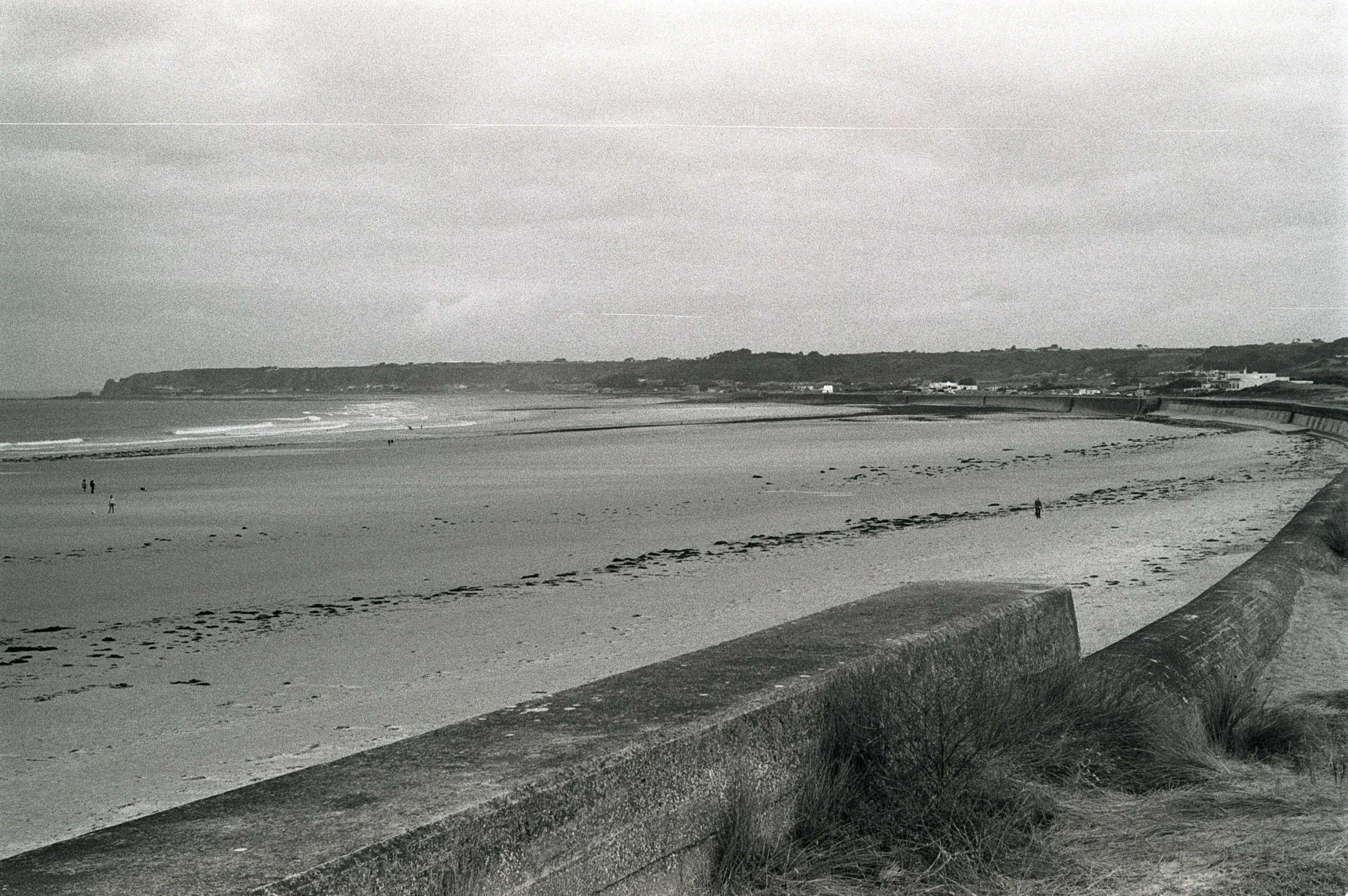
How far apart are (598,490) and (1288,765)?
19.8 m

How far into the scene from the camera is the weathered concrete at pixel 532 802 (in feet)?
7.79

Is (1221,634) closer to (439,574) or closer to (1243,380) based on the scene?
(439,574)

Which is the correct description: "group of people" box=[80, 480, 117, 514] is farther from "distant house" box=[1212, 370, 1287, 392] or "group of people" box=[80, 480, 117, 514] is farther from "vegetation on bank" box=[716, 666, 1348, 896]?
"distant house" box=[1212, 370, 1287, 392]

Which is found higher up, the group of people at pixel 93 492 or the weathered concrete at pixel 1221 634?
the weathered concrete at pixel 1221 634

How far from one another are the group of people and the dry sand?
0.56 ft

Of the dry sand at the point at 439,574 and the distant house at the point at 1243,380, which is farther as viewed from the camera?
the distant house at the point at 1243,380

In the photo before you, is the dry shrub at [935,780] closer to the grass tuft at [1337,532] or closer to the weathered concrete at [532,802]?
the weathered concrete at [532,802]

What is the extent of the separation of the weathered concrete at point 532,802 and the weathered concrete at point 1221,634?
1.64 metres

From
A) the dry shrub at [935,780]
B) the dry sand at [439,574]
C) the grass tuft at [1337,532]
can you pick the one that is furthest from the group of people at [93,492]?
the dry shrub at [935,780]


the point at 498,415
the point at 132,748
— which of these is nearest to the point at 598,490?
the point at 132,748

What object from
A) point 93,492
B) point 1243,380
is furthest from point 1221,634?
point 1243,380

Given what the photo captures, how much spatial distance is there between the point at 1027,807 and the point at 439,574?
10.5m

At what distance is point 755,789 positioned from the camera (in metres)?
3.38

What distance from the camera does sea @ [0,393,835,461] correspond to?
154ft
